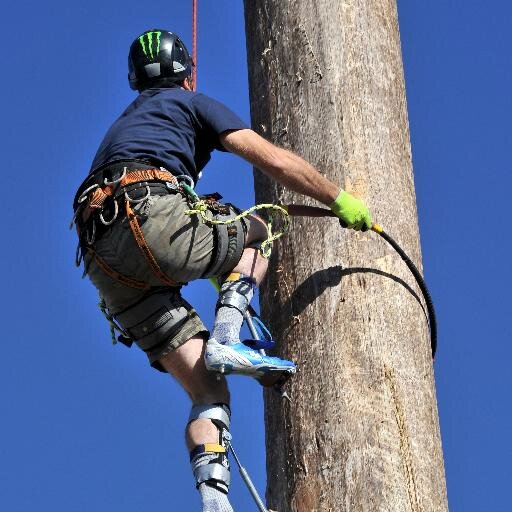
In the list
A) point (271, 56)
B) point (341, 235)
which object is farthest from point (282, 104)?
point (341, 235)

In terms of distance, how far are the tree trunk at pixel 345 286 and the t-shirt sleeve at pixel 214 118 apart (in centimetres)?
29

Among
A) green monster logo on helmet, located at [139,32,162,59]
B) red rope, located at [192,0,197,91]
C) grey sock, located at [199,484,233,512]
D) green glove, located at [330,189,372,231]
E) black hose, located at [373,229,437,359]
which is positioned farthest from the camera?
red rope, located at [192,0,197,91]

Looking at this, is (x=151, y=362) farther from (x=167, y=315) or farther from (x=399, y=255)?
(x=399, y=255)

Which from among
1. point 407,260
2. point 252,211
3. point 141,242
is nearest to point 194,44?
point 252,211

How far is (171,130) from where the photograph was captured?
16.3 feet

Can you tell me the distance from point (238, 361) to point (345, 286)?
1.55 ft

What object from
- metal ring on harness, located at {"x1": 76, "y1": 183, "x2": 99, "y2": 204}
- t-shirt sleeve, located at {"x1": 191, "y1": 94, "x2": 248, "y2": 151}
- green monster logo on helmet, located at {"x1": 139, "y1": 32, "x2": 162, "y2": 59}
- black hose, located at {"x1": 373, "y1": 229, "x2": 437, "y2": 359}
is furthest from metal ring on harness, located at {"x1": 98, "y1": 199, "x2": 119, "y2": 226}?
black hose, located at {"x1": 373, "y1": 229, "x2": 437, "y2": 359}

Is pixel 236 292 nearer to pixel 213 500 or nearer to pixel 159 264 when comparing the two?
pixel 159 264

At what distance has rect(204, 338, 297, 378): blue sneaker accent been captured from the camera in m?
4.65

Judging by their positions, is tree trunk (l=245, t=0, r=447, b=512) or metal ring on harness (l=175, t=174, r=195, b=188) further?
metal ring on harness (l=175, t=174, r=195, b=188)

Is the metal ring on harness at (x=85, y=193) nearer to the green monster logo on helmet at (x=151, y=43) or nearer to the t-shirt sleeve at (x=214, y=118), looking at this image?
the t-shirt sleeve at (x=214, y=118)

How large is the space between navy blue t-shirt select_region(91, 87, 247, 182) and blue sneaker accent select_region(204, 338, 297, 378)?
70cm

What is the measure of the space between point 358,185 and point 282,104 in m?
0.48

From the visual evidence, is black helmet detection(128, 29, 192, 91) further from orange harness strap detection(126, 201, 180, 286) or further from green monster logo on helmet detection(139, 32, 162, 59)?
orange harness strap detection(126, 201, 180, 286)
